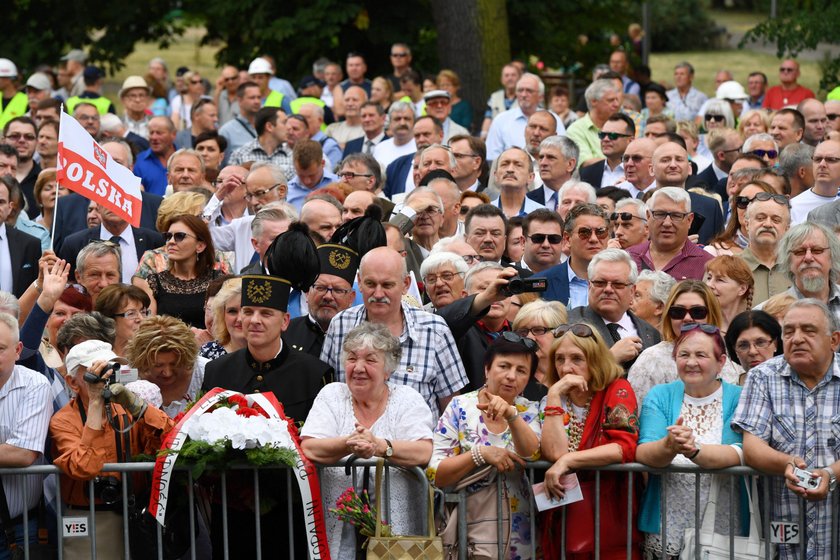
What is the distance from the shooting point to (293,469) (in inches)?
275

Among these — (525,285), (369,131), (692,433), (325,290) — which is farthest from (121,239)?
(369,131)

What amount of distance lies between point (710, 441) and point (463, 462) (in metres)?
1.19

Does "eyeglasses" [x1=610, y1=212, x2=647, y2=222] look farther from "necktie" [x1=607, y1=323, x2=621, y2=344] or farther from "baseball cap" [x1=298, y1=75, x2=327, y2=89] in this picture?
"baseball cap" [x1=298, y1=75, x2=327, y2=89]

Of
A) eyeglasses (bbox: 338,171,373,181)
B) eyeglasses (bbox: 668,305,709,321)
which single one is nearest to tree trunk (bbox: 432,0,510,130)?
eyeglasses (bbox: 338,171,373,181)

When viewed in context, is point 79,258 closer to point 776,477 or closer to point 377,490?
point 377,490

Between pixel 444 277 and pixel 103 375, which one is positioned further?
pixel 444 277

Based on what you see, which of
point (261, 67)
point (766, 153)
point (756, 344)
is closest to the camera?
point (756, 344)

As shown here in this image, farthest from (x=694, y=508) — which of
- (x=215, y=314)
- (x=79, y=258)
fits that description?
(x=79, y=258)

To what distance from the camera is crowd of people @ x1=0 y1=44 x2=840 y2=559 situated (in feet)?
22.9

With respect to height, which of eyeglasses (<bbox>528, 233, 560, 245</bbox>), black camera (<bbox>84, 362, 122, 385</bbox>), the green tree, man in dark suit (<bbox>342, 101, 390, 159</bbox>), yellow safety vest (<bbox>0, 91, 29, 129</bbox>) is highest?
the green tree

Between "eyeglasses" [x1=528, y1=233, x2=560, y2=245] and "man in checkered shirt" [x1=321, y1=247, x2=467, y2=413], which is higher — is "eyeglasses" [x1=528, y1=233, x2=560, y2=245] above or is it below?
above

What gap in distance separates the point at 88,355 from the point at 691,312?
10.2ft

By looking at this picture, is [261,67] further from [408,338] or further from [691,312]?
[691,312]

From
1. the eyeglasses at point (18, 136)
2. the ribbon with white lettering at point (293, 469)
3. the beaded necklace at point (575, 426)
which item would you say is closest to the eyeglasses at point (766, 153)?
the beaded necklace at point (575, 426)
